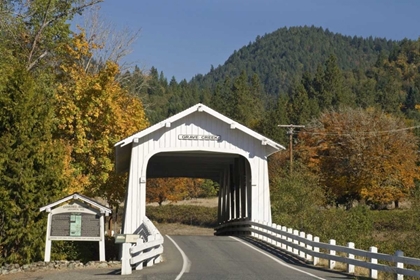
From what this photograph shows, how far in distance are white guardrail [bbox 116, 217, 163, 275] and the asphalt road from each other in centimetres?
25

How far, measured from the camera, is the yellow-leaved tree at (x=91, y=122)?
34.7 metres

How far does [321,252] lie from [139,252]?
555 centimetres

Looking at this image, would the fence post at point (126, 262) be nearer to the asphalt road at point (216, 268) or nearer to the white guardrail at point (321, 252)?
the asphalt road at point (216, 268)

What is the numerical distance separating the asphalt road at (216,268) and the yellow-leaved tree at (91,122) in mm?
12519

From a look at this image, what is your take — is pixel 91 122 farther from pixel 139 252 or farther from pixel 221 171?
pixel 139 252

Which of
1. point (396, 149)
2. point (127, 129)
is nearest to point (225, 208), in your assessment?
point (127, 129)

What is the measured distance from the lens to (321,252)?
65.1 ft

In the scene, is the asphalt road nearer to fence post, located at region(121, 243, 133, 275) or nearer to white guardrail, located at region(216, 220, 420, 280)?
fence post, located at region(121, 243, 133, 275)

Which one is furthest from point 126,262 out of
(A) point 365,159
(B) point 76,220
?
(A) point 365,159

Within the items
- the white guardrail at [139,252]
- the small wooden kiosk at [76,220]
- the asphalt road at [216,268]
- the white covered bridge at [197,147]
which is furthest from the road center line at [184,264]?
the white covered bridge at [197,147]

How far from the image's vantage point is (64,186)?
23250 mm

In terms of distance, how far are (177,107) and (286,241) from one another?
4722 inches

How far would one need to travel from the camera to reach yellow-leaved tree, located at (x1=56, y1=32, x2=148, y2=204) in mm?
34688

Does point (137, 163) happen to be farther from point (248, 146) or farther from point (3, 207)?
point (3, 207)
